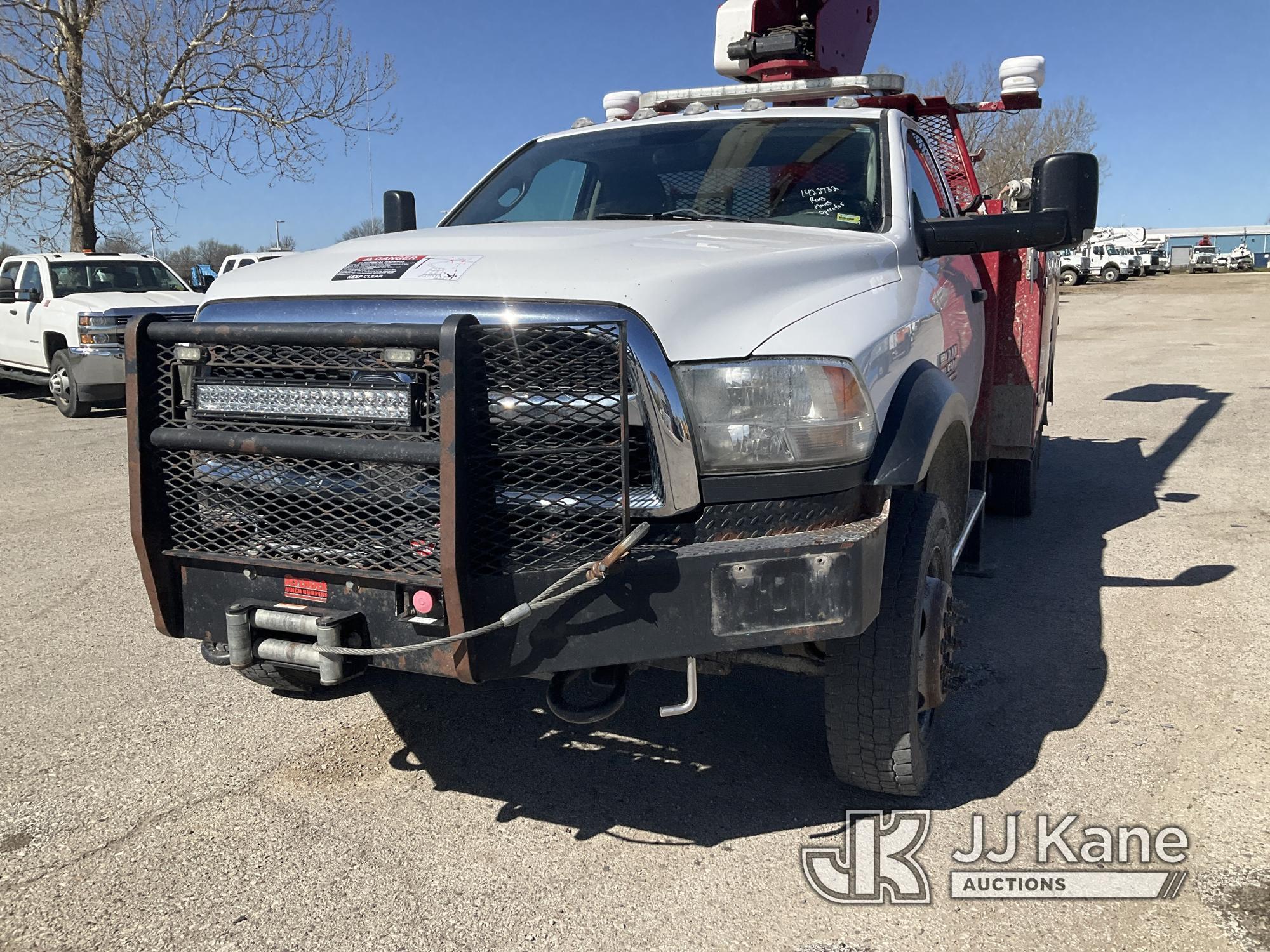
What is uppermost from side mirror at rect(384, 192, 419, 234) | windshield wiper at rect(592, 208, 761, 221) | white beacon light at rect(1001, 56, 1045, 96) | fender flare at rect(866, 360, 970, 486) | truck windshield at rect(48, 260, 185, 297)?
white beacon light at rect(1001, 56, 1045, 96)

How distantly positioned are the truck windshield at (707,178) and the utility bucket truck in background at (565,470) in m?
0.47

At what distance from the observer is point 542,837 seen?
2994mm

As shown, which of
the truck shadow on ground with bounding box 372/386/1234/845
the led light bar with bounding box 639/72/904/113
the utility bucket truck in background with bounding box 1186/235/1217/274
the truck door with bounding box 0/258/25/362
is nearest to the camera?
the truck shadow on ground with bounding box 372/386/1234/845

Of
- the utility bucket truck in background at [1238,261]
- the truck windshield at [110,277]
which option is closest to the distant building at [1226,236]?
the utility bucket truck in background at [1238,261]

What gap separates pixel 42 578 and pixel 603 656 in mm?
4284

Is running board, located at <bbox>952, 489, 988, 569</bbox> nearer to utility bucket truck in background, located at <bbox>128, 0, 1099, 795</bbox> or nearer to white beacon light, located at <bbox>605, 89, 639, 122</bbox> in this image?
utility bucket truck in background, located at <bbox>128, 0, 1099, 795</bbox>

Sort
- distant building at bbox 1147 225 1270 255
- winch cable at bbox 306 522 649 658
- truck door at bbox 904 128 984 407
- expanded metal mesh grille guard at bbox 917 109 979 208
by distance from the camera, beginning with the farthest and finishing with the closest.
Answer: distant building at bbox 1147 225 1270 255
expanded metal mesh grille guard at bbox 917 109 979 208
truck door at bbox 904 128 984 407
winch cable at bbox 306 522 649 658

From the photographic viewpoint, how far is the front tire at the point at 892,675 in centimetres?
282

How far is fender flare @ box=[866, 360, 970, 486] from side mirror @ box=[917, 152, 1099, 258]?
1.72ft

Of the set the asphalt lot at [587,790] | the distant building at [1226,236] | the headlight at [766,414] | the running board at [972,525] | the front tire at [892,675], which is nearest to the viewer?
the headlight at [766,414]

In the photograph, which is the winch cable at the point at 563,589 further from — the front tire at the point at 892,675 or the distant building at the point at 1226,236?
the distant building at the point at 1226,236

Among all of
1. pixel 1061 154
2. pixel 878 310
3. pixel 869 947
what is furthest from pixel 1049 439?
pixel 869 947

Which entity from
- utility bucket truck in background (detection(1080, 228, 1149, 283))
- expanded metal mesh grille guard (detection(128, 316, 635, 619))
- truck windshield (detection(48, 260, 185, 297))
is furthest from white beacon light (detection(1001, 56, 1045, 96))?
utility bucket truck in background (detection(1080, 228, 1149, 283))

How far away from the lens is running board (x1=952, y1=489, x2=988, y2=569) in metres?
4.02
